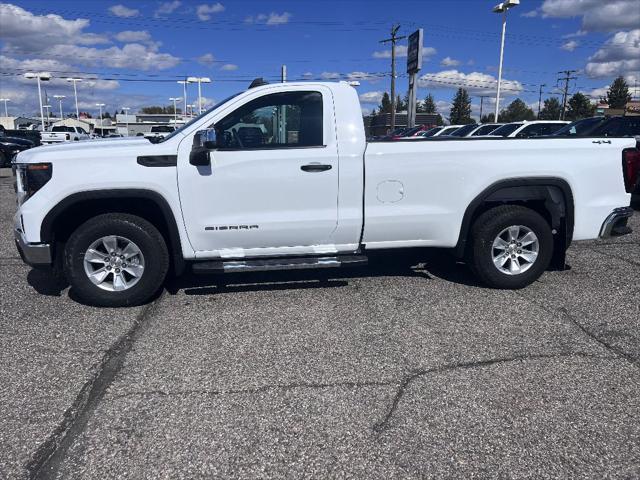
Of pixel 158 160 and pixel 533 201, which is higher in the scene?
pixel 158 160

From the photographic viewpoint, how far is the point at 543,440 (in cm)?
280

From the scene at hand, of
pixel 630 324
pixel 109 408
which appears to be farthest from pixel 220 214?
pixel 630 324

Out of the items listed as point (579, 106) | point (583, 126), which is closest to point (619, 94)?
point (579, 106)

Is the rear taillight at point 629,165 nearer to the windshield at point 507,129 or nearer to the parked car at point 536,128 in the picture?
the parked car at point 536,128

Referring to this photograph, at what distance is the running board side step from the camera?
4.67 m

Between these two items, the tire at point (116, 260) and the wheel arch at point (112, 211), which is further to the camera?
the tire at point (116, 260)

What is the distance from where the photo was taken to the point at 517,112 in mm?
118688

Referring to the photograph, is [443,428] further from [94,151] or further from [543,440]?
[94,151]

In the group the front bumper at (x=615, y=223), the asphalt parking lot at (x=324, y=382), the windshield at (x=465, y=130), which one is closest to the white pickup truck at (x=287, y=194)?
the front bumper at (x=615, y=223)

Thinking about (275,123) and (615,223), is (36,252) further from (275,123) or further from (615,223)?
(615,223)

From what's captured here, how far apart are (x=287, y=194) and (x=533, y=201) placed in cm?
257

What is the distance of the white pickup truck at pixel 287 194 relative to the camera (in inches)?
177

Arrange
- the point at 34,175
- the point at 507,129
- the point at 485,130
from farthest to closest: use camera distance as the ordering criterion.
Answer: the point at 485,130, the point at 507,129, the point at 34,175

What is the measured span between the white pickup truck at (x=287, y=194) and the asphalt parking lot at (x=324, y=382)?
48 cm
